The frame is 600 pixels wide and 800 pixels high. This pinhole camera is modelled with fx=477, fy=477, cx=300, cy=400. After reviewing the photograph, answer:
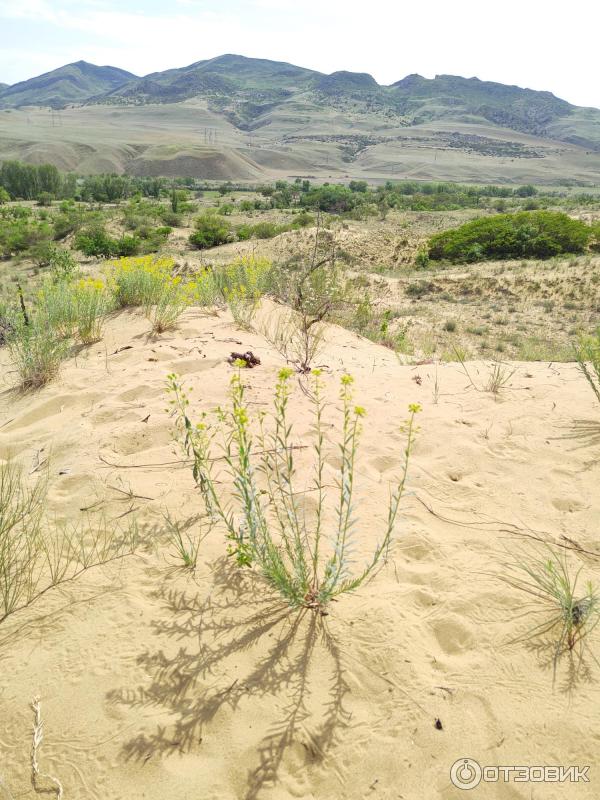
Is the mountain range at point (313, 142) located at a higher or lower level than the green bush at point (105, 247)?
higher

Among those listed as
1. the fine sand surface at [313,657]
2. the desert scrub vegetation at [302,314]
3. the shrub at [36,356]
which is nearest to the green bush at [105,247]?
the desert scrub vegetation at [302,314]

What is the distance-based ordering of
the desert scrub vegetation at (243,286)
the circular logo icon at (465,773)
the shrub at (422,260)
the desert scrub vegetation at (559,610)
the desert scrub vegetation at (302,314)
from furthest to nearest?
the shrub at (422,260) → the desert scrub vegetation at (243,286) → the desert scrub vegetation at (302,314) → the desert scrub vegetation at (559,610) → the circular logo icon at (465,773)

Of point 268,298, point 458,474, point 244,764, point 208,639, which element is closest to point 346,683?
point 244,764

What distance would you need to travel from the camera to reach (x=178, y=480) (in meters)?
2.88

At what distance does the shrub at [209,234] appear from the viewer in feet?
71.0

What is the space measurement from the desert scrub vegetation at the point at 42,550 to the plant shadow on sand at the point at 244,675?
1.36ft

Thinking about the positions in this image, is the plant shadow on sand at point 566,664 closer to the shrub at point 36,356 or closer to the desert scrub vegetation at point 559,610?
the desert scrub vegetation at point 559,610

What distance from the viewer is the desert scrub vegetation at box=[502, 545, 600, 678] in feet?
6.05

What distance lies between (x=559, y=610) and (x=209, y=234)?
2219cm

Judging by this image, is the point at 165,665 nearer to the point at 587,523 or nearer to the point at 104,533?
the point at 104,533

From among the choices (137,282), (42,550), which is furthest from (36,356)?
(42,550)

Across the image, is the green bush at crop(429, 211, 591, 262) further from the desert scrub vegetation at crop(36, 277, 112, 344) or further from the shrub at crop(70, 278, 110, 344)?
the desert scrub vegetation at crop(36, 277, 112, 344)

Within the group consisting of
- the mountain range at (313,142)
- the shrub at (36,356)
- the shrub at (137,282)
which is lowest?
the shrub at (36,356)

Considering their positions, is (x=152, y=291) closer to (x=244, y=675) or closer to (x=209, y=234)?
(x=244, y=675)
